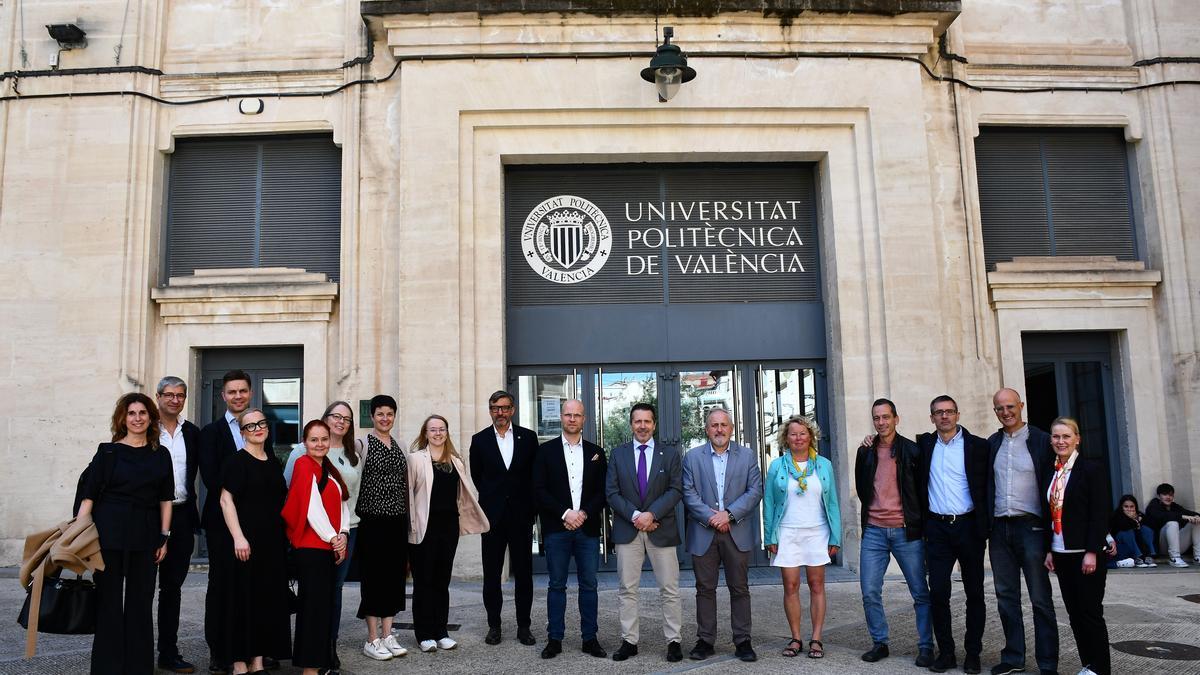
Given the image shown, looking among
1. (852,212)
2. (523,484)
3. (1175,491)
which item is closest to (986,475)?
(523,484)

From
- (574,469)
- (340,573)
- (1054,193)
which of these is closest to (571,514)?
(574,469)

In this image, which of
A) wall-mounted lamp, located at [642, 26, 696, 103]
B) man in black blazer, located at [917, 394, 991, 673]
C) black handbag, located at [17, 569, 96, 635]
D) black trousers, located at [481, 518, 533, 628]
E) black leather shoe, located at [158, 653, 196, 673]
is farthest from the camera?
wall-mounted lamp, located at [642, 26, 696, 103]

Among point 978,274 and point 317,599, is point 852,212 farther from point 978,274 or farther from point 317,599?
point 317,599

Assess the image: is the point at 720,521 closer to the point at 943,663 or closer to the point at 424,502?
the point at 943,663

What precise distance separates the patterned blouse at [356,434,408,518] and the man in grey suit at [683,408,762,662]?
6.80 feet

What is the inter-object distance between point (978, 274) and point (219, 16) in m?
9.93

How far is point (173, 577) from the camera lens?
6.13 m

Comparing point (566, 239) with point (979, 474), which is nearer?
point (979, 474)

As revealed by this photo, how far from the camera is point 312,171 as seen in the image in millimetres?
11500

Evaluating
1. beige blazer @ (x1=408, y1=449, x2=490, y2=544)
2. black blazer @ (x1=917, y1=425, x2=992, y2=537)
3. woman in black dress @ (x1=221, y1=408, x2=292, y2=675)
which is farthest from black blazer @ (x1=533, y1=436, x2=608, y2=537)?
black blazer @ (x1=917, y1=425, x2=992, y2=537)

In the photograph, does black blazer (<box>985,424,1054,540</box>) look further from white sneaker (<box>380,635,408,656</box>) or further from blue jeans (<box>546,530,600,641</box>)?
white sneaker (<box>380,635,408,656</box>)

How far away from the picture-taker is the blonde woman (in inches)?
261

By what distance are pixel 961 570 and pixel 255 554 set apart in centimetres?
465

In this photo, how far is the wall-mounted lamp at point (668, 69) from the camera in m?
10.1
